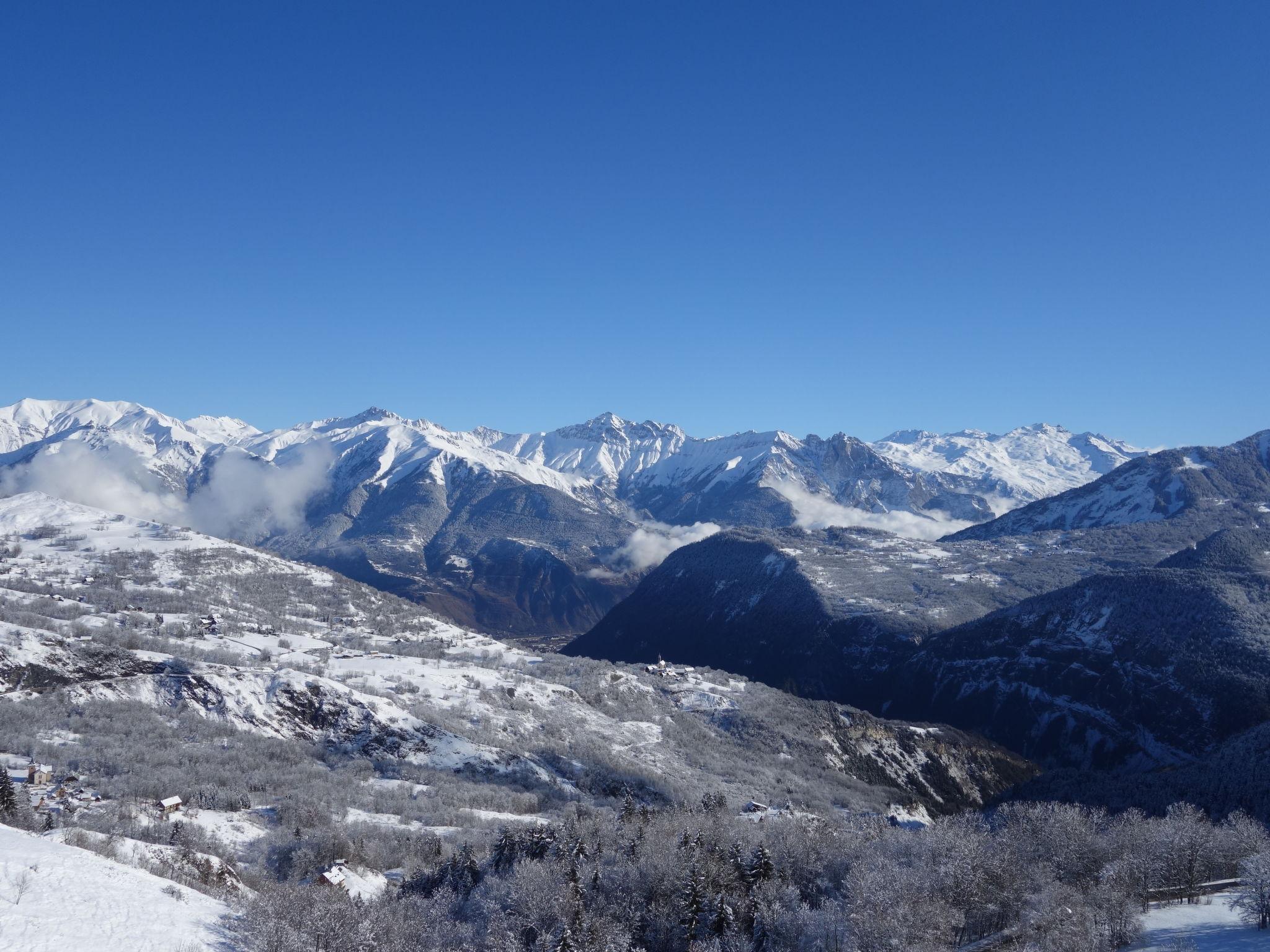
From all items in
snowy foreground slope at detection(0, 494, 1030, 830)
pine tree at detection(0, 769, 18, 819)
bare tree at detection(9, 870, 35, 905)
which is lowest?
snowy foreground slope at detection(0, 494, 1030, 830)

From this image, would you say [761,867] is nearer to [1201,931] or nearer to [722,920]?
[722,920]

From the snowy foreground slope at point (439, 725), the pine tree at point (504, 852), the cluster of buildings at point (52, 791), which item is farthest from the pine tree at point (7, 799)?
the pine tree at point (504, 852)

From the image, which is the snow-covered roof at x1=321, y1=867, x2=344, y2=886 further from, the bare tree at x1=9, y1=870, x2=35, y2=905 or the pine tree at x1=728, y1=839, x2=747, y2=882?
the pine tree at x1=728, y1=839, x2=747, y2=882

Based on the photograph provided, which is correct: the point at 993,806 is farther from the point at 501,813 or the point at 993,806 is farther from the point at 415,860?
the point at 415,860

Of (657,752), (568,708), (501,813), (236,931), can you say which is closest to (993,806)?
(657,752)

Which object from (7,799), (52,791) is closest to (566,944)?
(7,799)

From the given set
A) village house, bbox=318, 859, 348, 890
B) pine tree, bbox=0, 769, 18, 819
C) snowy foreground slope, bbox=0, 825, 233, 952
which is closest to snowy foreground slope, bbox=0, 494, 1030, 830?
pine tree, bbox=0, 769, 18, 819
